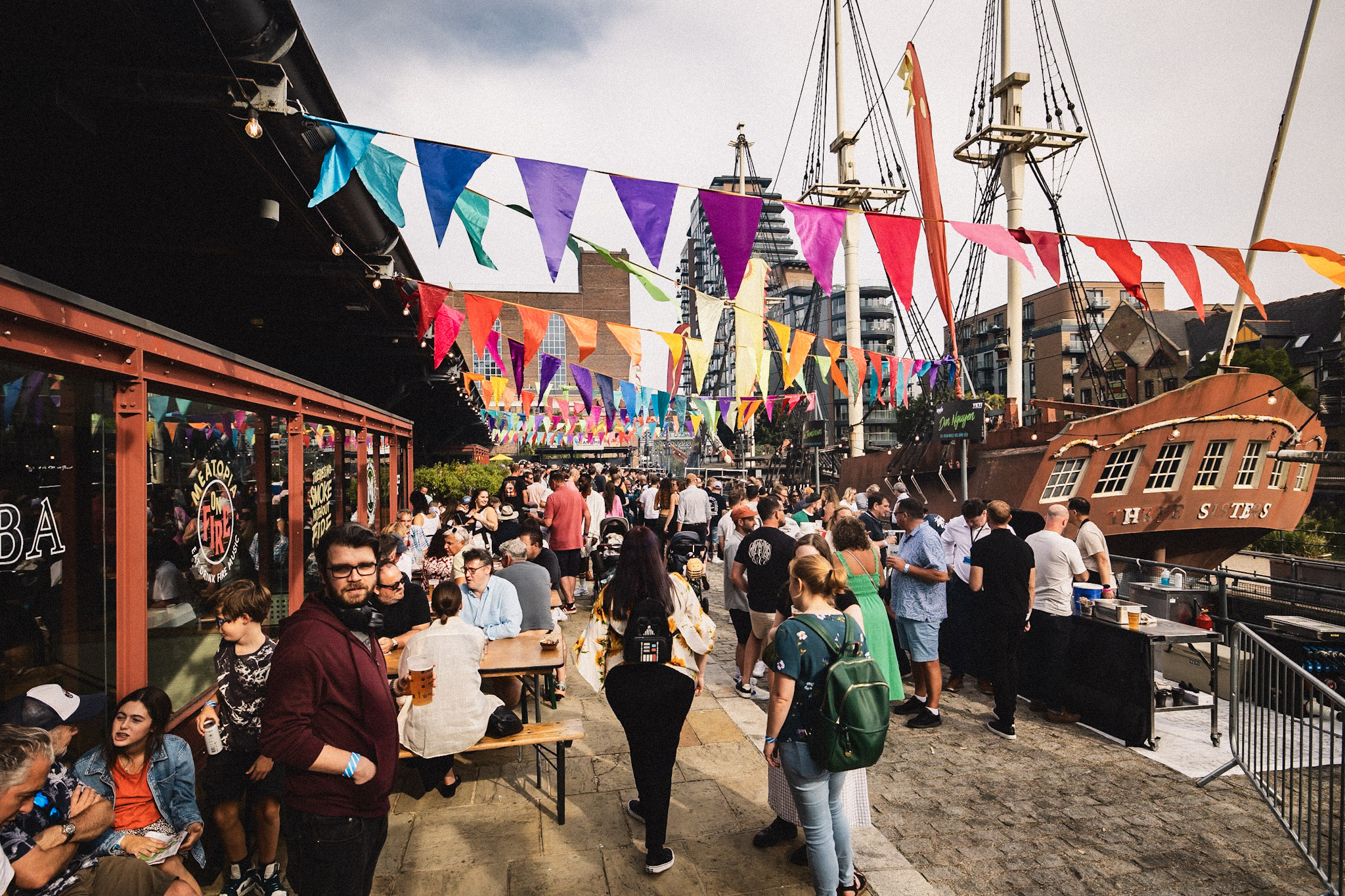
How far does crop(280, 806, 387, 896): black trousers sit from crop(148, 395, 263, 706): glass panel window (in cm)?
174

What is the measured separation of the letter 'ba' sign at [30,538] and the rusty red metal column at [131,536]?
0.41 meters

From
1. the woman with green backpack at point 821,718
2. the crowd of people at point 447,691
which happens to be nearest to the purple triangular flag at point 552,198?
the crowd of people at point 447,691

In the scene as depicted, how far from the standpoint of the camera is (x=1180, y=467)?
48.7 feet

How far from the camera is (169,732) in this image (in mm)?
3551

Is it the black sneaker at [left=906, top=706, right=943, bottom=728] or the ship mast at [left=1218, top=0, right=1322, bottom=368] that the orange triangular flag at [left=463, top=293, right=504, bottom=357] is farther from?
the ship mast at [left=1218, top=0, right=1322, bottom=368]

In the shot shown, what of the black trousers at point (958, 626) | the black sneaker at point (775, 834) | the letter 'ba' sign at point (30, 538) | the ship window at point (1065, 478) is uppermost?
the letter 'ba' sign at point (30, 538)

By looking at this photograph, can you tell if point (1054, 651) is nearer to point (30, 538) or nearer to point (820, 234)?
point (820, 234)

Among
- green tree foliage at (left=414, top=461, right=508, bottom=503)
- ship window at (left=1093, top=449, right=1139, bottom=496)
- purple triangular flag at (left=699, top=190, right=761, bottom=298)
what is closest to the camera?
purple triangular flag at (left=699, top=190, right=761, bottom=298)

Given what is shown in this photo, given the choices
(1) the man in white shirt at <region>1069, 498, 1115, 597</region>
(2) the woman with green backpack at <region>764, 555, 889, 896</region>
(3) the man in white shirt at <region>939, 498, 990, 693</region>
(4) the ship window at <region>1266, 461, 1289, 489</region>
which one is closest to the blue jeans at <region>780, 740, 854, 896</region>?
(2) the woman with green backpack at <region>764, 555, 889, 896</region>

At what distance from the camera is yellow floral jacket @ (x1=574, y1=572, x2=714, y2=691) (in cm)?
365

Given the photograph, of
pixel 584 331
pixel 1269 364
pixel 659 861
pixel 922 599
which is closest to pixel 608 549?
pixel 584 331

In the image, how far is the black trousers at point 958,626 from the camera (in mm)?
6703

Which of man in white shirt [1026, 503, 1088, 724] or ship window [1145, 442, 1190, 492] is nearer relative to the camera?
man in white shirt [1026, 503, 1088, 724]

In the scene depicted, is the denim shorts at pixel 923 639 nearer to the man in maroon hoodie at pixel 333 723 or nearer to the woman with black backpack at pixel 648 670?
the woman with black backpack at pixel 648 670
